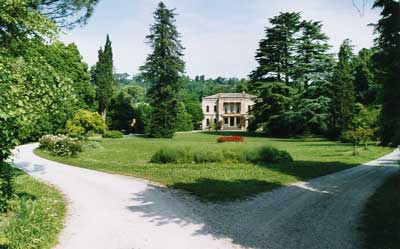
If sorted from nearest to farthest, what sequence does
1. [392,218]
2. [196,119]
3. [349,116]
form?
[392,218] → [349,116] → [196,119]

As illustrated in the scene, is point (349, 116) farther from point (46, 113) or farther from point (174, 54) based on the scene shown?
point (46, 113)

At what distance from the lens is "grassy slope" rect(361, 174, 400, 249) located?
23.7 feet

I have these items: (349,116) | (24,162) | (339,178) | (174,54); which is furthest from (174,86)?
(339,178)

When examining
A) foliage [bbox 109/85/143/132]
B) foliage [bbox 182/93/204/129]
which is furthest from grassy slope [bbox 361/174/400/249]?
foliage [bbox 182/93/204/129]

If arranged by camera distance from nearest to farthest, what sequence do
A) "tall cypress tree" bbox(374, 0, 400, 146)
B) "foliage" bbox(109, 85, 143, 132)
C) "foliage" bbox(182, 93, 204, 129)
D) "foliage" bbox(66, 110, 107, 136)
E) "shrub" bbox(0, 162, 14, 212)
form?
"shrub" bbox(0, 162, 14, 212), "tall cypress tree" bbox(374, 0, 400, 146), "foliage" bbox(66, 110, 107, 136), "foliage" bbox(109, 85, 143, 132), "foliage" bbox(182, 93, 204, 129)

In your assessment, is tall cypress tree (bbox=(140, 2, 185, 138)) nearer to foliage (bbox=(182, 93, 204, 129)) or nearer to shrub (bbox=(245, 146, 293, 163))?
shrub (bbox=(245, 146, 293, 163))

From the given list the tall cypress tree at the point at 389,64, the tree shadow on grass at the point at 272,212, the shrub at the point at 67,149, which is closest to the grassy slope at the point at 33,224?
the tree shadow on grass at the point at 272,212

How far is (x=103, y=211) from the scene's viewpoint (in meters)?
9.04

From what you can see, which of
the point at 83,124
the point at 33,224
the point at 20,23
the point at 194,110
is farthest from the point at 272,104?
the point at 33,224

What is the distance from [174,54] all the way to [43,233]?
37949mm

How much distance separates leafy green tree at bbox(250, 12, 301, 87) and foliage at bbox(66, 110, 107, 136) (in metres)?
23.3

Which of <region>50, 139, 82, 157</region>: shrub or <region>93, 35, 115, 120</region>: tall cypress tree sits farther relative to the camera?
<region>93, 35, 115, 120</region>: tall cypress tree

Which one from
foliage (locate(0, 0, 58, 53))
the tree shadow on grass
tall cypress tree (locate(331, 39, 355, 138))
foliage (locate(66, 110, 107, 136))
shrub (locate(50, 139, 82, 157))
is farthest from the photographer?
tall cypress tree (locate(331, 39, 355, 138))

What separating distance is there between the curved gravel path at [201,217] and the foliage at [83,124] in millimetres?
14974
